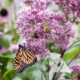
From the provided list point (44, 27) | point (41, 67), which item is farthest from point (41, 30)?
point (41, 67)

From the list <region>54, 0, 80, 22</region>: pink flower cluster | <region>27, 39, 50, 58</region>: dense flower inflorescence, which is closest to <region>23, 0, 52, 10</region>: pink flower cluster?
<region>54, 0, 80, 22</region>: pink flower cluster

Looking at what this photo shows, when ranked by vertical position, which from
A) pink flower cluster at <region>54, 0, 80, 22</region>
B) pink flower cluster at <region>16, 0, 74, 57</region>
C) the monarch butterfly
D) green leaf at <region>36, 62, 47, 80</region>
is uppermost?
pink flower cluster at <region>54, 0, 80, 22</region>

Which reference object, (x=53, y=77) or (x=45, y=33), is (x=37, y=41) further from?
(x=53, y=77)

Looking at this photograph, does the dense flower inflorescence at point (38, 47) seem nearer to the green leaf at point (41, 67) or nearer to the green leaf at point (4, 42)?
the green leaf at point (41, 67)

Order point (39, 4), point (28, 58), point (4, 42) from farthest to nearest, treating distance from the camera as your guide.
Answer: point (4, 42)
point (39, 4)
point (28, 58)

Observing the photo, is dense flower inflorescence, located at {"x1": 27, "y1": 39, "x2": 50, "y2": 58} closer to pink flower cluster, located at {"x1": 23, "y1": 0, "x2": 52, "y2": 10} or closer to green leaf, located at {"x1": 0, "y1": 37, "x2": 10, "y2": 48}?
pink flower cluster, located at {"x1": 23, "y1": 0, "x2": 52, "y2": 10}

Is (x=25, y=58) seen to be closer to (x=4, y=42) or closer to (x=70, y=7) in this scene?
(x=70, y=7)

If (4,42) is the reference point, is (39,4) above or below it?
above

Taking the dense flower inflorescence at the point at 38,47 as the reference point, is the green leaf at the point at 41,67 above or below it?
below

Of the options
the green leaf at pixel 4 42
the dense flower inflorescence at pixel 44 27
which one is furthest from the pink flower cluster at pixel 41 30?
the green leaf at pixel 4 42

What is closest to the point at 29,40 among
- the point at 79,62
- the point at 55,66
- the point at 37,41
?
the point at 37,41
